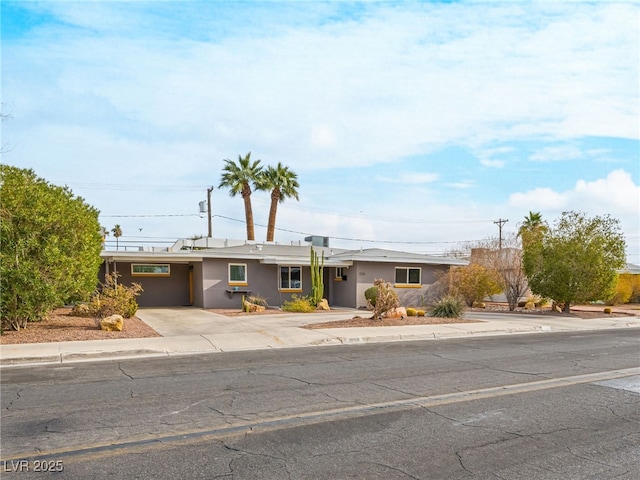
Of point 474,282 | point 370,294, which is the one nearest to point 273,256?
point 370,294

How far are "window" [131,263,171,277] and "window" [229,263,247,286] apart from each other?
439cm

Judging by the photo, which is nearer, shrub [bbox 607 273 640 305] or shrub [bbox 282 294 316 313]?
shrub [bbox 282 294 316 313]

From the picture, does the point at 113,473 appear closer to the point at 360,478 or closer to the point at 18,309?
the point at 360,478

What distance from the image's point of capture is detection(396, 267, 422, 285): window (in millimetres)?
30619

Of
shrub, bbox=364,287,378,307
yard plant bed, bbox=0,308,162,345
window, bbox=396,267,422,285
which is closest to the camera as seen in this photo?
yard plant bed, bbox=0,308,162,345

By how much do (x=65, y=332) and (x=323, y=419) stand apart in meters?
10.7

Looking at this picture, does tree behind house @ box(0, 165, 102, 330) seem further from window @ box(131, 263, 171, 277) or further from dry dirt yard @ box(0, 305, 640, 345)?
window @ box(131, 263, 171, 277)

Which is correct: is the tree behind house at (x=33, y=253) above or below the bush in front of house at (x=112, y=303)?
above

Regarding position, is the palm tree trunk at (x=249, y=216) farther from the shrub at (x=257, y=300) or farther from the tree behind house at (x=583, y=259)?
the tree behind house at (x=583, y=259)

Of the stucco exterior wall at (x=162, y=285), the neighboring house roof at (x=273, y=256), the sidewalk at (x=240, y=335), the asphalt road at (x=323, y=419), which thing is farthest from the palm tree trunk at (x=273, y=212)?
the asphalt road at (x=323, y=419)

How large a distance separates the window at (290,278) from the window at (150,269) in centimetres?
649

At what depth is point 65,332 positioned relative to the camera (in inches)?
573

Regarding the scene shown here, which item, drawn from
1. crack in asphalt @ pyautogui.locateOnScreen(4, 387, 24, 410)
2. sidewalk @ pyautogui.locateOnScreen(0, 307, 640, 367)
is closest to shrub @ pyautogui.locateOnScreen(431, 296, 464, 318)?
sidewalk @ pyautogui.locateOnScreen(0, 307, 640, 367)

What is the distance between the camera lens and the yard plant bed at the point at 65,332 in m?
13.5
